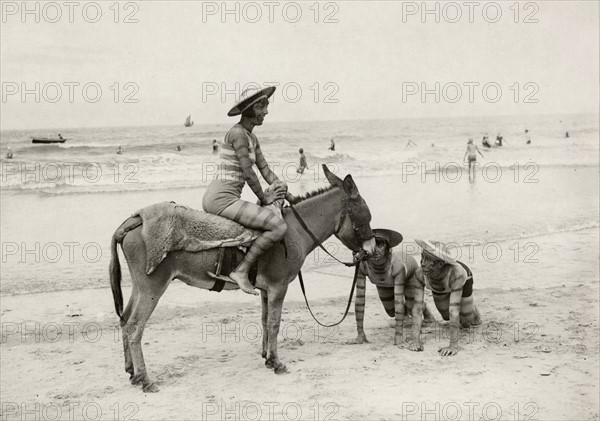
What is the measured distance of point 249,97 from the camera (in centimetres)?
743

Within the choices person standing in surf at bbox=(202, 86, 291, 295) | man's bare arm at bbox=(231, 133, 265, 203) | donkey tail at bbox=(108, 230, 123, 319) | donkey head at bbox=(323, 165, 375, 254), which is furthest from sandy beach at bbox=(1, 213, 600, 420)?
man's bare arm at bbox=(231, 133, 265, 203)

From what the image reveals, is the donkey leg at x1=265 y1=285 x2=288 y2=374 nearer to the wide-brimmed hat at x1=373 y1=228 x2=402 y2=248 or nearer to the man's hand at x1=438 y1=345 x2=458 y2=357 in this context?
the wide-brimmed hat at x1=373 y1=228 x2=402 y2=248

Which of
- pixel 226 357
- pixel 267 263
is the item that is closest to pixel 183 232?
pixel 267 263

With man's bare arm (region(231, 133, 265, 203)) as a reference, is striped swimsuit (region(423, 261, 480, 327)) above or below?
below

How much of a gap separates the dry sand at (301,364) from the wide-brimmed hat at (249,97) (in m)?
3.10

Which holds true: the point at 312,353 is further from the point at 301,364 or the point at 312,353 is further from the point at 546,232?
the point at 546,232

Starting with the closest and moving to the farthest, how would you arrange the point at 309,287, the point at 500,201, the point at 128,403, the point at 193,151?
the point at 128,403 < the point at 309,287 < the point at 500,201 < the point at 193,151

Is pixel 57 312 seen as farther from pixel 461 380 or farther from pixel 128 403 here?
pixel 461 380

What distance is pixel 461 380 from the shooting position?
7.28 meters

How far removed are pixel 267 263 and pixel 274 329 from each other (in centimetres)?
81

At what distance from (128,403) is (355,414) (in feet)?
7.85

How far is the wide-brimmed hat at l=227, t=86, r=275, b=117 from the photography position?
24.3 feet

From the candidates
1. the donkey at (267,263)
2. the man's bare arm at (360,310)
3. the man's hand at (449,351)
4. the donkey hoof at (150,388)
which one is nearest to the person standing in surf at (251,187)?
the donkey at (267,263)

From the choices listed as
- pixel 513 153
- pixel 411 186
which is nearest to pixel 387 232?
pixel 411 186
